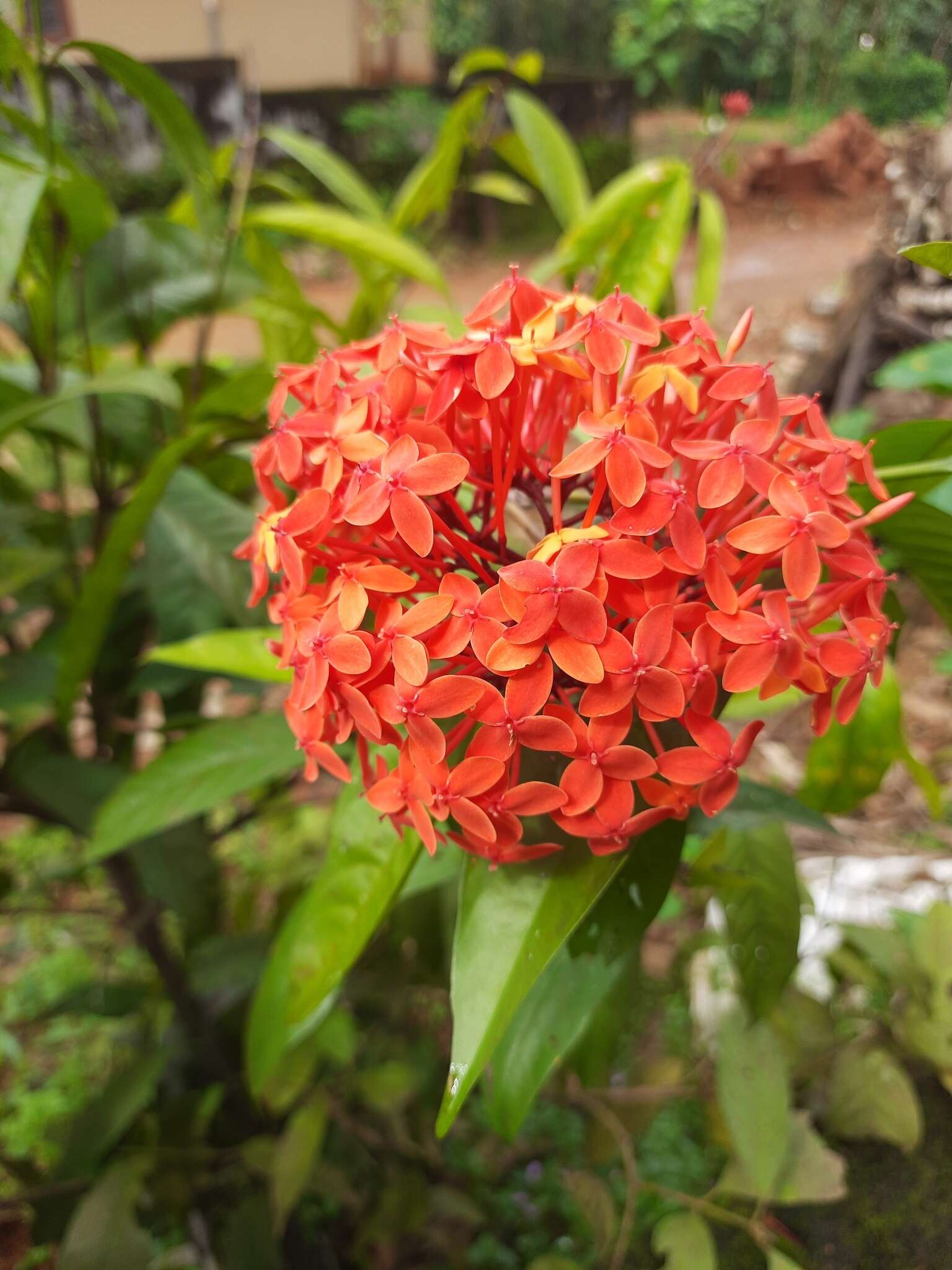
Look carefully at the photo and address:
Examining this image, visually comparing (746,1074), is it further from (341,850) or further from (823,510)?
(823,510)

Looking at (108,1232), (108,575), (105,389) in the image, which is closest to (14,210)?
(105,389)

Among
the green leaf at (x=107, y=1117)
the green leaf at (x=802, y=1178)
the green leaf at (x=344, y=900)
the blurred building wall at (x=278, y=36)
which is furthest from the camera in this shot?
the blurred building wall at (x=278, y=36)

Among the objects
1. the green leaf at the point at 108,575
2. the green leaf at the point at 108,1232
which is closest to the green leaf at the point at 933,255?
the green leaf at the point at 108,575

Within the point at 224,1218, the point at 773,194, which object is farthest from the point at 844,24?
the point at 224,1218

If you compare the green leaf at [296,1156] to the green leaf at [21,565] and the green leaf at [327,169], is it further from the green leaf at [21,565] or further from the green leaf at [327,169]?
the green leaf at [327,169]

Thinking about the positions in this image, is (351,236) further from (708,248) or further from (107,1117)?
(107,1117)

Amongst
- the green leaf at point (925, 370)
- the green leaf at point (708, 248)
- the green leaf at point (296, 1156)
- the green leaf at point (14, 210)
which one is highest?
the green leaf at point (14, 210)

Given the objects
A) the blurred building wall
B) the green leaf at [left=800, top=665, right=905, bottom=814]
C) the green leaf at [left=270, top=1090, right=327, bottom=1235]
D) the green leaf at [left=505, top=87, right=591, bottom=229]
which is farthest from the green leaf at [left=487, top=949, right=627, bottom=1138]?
the blurred building wall

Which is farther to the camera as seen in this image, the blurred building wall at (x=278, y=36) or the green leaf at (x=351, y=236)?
the blurred building wall at (x=278, y=36)
